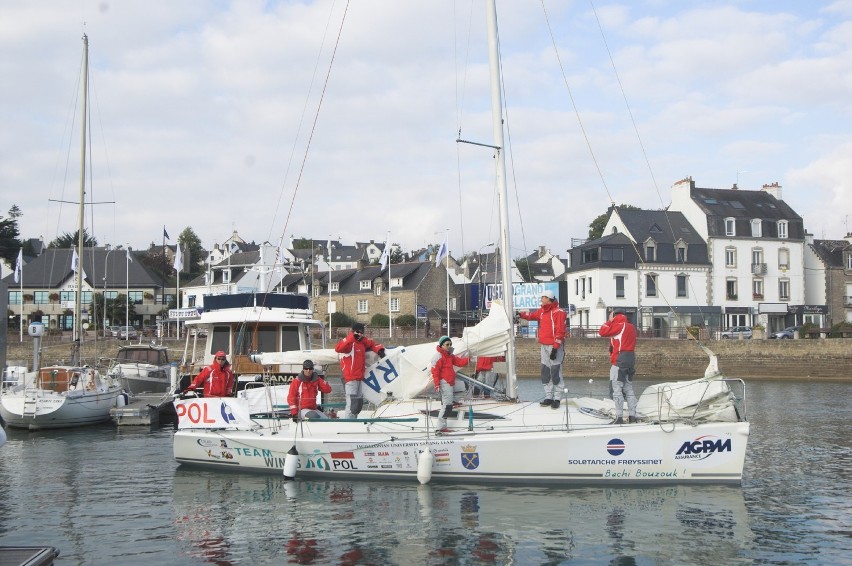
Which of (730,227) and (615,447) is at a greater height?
(730,227)

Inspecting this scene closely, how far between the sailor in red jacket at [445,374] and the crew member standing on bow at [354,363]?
126cm

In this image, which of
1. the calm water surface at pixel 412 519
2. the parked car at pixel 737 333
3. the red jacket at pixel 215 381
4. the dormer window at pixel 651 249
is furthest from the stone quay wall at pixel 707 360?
the calm water surface at pixel 412 519

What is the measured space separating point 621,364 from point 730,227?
172 ft

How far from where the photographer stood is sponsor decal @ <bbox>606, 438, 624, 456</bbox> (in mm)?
13766

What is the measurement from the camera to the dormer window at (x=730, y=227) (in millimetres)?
62750

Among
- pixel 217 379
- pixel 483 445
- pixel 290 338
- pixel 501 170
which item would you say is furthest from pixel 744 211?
pixel 483 445

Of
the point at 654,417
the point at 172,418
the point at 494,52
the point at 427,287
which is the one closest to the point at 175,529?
the point at 654,417

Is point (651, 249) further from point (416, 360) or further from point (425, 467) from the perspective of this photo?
point (425, 467)

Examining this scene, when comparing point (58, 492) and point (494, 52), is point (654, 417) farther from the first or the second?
point (58, 492)

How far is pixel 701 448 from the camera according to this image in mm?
13664

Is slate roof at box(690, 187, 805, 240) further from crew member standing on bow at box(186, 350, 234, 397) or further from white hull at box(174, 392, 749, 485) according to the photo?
crew member standing on bow at box(186, 350, 234, 397)

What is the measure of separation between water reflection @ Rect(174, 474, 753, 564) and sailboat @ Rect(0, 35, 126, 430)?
11.2 m

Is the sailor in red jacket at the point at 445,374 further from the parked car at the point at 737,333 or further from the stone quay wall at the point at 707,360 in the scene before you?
the parked car at the point at 737,333

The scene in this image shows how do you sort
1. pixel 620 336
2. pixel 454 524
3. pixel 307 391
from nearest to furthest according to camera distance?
pixel 454 524, pixel 620 336, pixel 307 391
